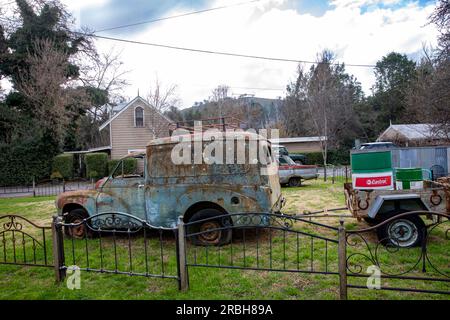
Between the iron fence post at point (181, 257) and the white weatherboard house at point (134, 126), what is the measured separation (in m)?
20.3

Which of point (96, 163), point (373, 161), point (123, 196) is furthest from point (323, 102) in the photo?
point (123, 196)

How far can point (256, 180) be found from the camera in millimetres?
5328

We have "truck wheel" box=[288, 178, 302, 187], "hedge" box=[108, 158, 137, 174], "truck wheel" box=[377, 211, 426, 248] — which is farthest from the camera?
"truck wheel" box=[288, 178, 302, 187]

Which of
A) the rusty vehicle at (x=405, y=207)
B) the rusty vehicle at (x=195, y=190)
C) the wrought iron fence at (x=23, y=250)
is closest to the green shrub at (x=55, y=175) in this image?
the wrought iron fence at (x=23, y=250)

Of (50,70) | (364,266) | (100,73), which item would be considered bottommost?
(364,266)

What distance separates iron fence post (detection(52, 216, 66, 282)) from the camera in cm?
404

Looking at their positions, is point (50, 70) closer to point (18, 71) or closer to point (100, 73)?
point (18, 71)

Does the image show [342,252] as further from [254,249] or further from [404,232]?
[404,232]

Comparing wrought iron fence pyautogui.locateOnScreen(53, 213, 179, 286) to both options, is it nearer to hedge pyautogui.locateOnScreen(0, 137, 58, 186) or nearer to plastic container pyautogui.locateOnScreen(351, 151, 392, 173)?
plastic container pyautogui.locateOnScreen(351, 151, 392, 173)

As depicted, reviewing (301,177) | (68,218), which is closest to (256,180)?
(68,218)

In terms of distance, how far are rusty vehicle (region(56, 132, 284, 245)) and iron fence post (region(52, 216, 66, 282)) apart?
1291mm

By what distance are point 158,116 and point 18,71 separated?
1031 cm

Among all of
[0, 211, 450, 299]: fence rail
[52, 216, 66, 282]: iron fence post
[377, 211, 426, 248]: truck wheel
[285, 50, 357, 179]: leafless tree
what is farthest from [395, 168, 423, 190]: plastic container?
[285, 50, 357, 179]: leafless tree

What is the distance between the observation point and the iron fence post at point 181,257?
363cm
